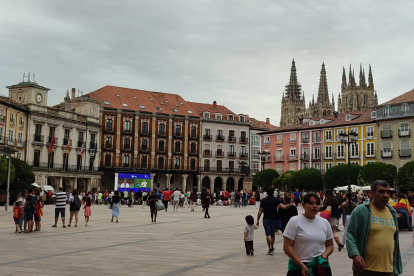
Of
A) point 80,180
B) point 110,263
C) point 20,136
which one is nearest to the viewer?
point 110,263

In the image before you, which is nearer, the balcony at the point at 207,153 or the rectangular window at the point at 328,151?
the rectangular window at the point at 328,151

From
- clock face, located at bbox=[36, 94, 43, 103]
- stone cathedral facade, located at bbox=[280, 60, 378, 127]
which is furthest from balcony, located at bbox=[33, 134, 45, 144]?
stone cathedral facade, located at bbox=[280, 60, 378, 127]

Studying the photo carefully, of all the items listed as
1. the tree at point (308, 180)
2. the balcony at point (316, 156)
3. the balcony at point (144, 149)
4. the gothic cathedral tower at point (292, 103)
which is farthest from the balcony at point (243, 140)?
the gothic cathedral tower at point (292, 103)

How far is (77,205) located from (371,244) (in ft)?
56.4

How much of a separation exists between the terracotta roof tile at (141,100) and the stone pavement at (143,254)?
62.5m

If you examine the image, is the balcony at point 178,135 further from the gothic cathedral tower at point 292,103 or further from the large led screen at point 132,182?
the gothic cathedral tower at point 292,103

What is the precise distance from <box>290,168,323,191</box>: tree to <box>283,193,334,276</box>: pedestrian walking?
6517 cm

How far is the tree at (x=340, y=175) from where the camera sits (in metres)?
66.2

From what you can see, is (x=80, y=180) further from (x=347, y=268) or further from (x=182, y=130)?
(x=347, y=268)

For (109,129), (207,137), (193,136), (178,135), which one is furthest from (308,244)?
(207,137)

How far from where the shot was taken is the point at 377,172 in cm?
6172

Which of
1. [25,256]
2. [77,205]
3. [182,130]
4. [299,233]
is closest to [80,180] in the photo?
[182,130]

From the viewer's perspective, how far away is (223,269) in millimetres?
10547

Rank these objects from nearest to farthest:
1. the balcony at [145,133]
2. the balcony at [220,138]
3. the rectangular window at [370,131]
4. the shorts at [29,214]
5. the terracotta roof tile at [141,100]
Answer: the shorts at [29,214], the rectangular window at [370,131], the terracotta roof tile at [141,100], the balcony at [145,133], the balcony at [220,138]
